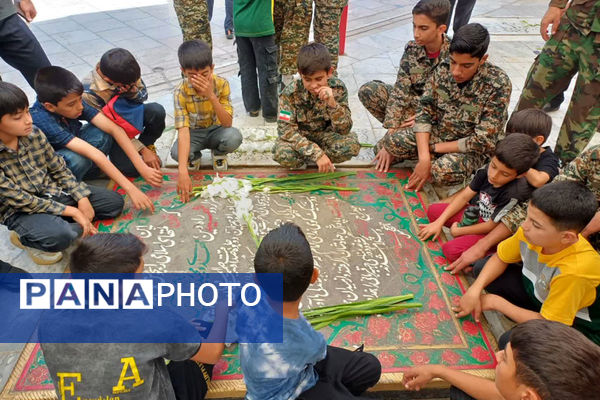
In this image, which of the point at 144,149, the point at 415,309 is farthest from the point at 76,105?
the point at 415,309

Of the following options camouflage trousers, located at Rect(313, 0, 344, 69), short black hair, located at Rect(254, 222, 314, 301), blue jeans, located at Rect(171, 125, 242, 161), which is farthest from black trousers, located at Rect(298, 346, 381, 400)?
camouflage trousers, located at Rect(313, 0, 344, 69)

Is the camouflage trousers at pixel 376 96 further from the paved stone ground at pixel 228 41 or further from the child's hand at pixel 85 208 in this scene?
the child's hand at pixel 85 208

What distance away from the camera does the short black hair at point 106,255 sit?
1.47 metres

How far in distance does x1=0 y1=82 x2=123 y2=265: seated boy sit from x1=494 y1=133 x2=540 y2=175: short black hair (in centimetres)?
239

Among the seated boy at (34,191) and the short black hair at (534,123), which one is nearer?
the seated boy at (34,191)

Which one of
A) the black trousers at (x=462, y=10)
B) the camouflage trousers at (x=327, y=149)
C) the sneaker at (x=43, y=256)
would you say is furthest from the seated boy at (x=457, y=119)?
the black trousers at (x=462, y=10)

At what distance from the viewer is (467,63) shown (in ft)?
9.11

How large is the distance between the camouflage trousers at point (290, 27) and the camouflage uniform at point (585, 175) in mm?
2647

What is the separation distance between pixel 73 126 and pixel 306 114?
1624 mm

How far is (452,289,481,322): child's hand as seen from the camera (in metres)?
2.20

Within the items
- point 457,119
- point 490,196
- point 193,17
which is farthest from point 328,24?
point 490,196

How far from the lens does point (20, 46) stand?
3.24 metres

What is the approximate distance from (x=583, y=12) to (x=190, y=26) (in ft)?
10.2

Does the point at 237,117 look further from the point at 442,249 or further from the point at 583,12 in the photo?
the point at 583,12
